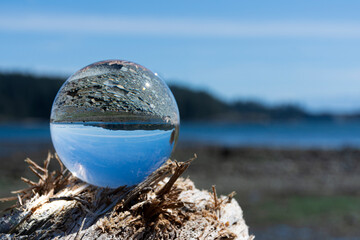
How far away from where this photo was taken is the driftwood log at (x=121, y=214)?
291cm

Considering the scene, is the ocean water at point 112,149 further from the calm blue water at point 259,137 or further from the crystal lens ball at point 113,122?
the calm blue water at point 259,137

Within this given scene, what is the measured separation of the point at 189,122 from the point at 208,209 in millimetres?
107277

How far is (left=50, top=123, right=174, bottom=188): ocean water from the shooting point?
300 centimetres

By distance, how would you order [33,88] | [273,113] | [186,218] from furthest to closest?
[273,113] → [33,88] → [186,218]

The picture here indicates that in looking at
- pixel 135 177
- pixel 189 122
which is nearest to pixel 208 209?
pixel 135 177

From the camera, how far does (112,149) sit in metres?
3.01

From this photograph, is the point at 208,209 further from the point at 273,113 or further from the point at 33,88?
the point at 273,113

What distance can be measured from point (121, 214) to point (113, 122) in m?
0.74

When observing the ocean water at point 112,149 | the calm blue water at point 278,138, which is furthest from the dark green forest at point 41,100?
the ocean water at point 112,149

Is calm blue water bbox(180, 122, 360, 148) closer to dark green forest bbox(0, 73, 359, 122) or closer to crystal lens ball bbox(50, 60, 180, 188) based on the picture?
dark green forest bbox(0, 73, 359, 122)

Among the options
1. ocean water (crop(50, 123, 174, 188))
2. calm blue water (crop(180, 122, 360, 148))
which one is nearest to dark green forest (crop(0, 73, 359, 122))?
calm blue water (crop(180, 122, 360, 148))

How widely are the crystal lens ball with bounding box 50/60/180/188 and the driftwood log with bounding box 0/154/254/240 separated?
0.61 ft

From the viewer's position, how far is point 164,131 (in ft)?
10.4

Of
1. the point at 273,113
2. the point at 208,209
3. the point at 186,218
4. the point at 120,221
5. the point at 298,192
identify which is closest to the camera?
the point at 120,221
